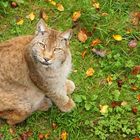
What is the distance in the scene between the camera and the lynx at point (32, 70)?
4.47m

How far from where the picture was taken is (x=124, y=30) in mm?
6090

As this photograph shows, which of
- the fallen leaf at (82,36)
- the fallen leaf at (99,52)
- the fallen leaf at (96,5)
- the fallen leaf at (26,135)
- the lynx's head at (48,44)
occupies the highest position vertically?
the lynx's head at (48,44)

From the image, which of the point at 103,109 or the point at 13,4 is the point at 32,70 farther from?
the point at 13,4

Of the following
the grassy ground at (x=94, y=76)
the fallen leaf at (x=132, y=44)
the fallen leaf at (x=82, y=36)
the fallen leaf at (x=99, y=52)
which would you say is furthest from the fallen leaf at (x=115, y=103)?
the fallen leaf at (x=82, y=36)

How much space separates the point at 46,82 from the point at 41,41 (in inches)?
21.7

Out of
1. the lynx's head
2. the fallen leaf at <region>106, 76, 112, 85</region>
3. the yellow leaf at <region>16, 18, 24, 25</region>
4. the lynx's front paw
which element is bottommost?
the lynx's front paw

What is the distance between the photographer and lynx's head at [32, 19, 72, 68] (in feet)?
14.6

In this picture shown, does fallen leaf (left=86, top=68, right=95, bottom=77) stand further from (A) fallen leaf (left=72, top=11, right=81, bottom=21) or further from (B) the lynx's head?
(B) the lynx's head

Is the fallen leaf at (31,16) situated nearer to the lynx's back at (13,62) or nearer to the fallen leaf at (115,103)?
the lynx's back at (13,62)

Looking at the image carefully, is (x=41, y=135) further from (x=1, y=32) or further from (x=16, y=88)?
(x=1, y=32)

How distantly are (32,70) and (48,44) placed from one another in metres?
0.43

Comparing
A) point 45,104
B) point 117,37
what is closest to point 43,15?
point 117,37

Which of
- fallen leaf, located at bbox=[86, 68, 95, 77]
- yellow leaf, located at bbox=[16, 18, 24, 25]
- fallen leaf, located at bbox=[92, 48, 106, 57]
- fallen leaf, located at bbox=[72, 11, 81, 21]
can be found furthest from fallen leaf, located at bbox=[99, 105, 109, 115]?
yellow leaf, located at bbox=[16, 18, 24, 25]

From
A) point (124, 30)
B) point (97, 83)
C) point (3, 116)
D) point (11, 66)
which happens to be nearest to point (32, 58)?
point (11, 66)
